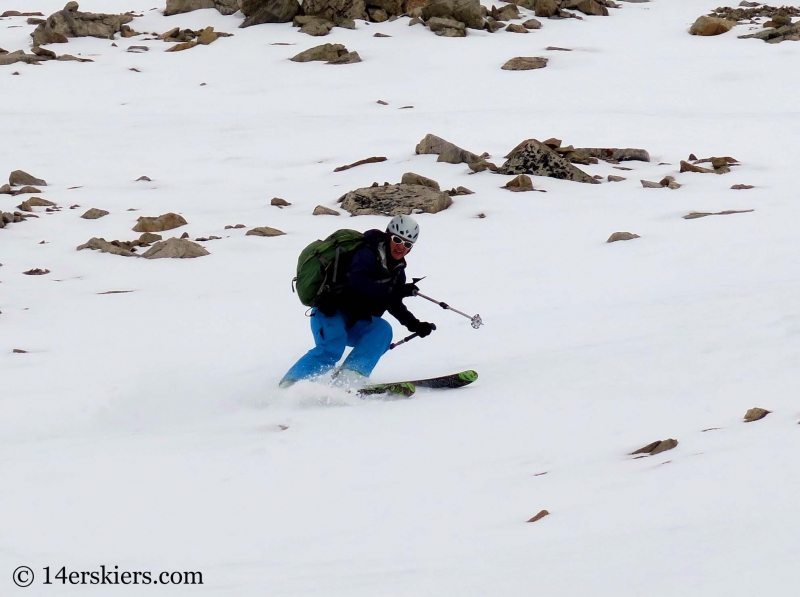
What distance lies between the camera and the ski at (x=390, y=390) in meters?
8.03

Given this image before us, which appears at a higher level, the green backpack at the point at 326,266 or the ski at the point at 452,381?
the green backpack at the point at 326,266

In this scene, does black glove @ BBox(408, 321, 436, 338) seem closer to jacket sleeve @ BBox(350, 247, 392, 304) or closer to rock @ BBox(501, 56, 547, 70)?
jacket sleeve @ BBox(350, 247, 392, 304)

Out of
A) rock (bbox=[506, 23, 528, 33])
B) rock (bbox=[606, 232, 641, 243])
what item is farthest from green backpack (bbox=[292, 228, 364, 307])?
rock (bbox=[506, 23, 528, 33])

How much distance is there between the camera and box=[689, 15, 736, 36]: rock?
2761 cm

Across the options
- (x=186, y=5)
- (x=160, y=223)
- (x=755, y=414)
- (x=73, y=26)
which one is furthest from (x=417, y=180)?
(x=186, y=5)

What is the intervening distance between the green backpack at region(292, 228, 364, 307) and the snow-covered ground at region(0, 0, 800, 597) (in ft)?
2.65

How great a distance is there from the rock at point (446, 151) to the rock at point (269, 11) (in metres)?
12.2

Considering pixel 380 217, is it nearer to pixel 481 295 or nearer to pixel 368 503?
pixel 481 295

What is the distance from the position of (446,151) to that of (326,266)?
1043 centimetres

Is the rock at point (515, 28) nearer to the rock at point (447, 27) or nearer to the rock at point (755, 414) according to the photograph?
the rock at point (447, 27)

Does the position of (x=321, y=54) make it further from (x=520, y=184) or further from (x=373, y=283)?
(x=373, y=283)

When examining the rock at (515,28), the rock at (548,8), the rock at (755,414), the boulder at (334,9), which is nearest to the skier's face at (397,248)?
the rock at (755,414)

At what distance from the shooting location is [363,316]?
27.6ft

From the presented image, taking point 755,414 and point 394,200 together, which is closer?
point 755,414
